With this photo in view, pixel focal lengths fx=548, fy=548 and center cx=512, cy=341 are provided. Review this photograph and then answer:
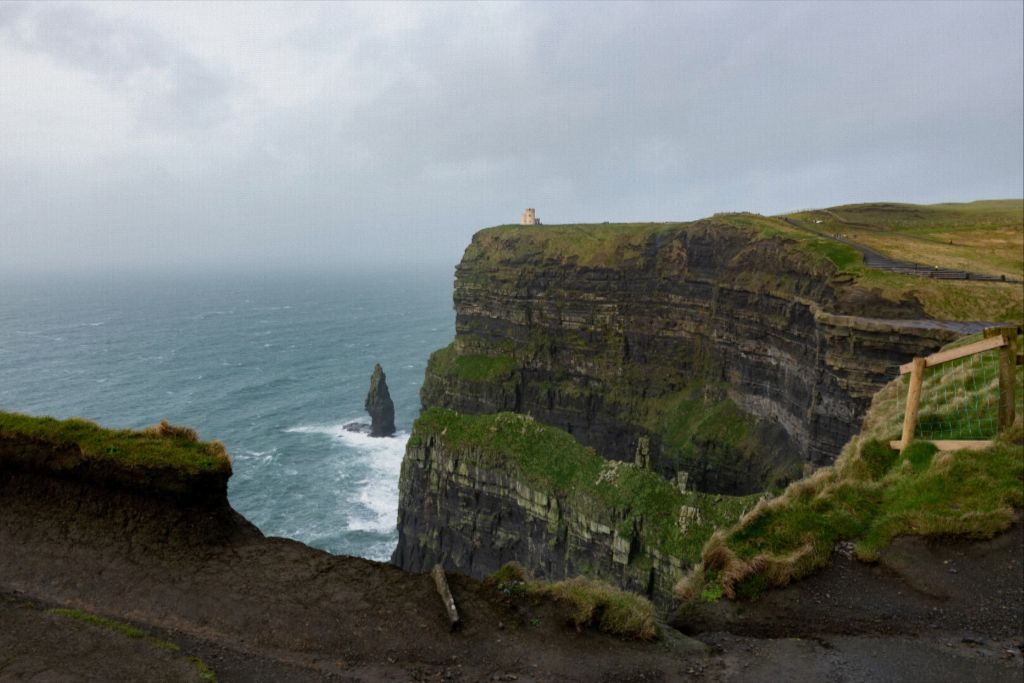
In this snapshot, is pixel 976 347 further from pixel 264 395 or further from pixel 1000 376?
pixel 264 395

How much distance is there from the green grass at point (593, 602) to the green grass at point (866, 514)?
67.5 inches

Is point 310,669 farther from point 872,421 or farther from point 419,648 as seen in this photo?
point 872,421

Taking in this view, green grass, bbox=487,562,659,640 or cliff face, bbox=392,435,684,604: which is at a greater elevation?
green grass, bbox=487,562,659,640

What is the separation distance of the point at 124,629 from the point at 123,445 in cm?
509

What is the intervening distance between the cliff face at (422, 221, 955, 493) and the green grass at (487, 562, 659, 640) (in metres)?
38.3

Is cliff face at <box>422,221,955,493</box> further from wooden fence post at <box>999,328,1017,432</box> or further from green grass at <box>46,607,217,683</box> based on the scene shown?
green grass at <box>46,607,217,683</box>

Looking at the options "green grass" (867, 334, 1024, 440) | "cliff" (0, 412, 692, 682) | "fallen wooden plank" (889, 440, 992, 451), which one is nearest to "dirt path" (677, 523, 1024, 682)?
"cliff" (0, 412, 692, 682)

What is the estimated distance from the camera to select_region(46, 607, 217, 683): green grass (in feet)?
29.9

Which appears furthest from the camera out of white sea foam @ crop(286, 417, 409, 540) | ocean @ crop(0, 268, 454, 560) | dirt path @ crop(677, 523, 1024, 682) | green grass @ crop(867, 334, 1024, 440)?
ocean @ crop(0, 268, 454, 560)

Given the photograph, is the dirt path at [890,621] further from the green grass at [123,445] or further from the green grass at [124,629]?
the green grass at [123,445]

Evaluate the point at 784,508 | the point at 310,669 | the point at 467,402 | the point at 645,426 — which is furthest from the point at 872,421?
the point at 467,402

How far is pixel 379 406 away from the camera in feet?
291

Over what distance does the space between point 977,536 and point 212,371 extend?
12947 centimetres

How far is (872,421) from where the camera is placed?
21656 millimetres
